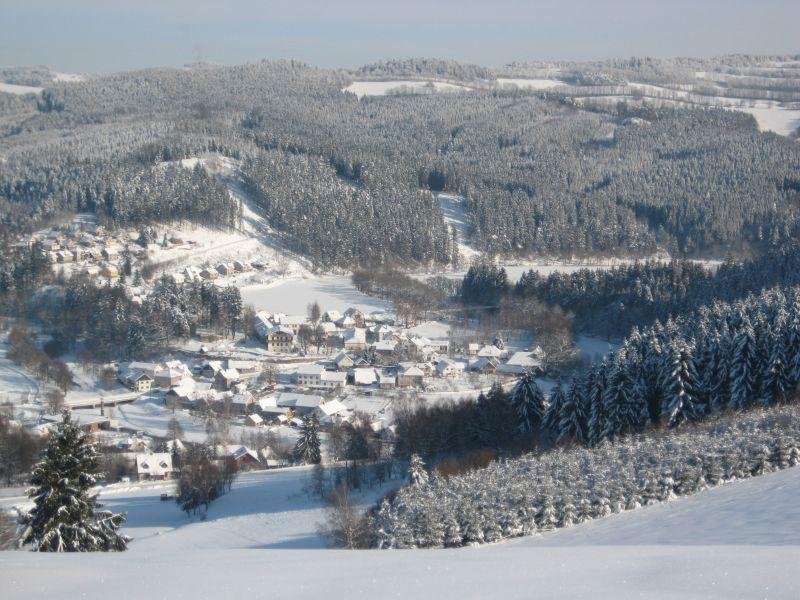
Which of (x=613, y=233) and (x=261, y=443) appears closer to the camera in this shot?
(x=261, y=443)

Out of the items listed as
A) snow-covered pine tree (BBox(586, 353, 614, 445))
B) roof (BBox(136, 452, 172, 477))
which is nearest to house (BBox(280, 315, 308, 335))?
roof (BBox(136, 452, 172, 477))

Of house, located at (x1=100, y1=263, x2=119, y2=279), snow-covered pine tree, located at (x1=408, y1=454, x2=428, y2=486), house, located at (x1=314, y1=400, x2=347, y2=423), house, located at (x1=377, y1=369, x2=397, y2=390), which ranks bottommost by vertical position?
house, located at (x1=314, y1=400, x2=347, y2=423)

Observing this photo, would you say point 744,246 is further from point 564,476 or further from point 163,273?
point 564,476

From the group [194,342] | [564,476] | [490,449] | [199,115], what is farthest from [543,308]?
[199,115]

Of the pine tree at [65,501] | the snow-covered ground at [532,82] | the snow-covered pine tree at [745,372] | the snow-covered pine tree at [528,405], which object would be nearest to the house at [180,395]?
the snow-covered pine tree at [528,405]

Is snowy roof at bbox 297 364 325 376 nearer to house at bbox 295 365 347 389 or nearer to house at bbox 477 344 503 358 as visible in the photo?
house at bbox 295 365 347 389

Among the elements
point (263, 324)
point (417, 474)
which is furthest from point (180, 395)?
point (417, 474)
